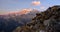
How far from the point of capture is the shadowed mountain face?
20.2ft

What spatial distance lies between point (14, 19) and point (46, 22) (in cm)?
146

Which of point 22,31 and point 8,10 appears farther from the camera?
point 8,10

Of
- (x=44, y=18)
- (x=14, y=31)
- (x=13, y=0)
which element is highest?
(x=13, y=0)

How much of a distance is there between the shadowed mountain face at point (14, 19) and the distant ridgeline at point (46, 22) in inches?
8.1

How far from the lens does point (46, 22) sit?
5633 mm

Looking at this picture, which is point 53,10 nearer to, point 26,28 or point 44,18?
point 44,18

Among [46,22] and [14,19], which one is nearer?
[46,22]

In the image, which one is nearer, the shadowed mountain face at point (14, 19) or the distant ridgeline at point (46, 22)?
the distant ridgeline at point (46, 22)

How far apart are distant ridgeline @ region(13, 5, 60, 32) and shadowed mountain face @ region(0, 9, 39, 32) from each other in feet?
0.68

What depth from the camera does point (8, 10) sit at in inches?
255

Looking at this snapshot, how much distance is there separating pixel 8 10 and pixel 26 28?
1221 mm

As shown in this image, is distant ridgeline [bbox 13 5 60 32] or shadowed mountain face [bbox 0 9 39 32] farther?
shadowed mountain face [bbox 0 9 39 32]

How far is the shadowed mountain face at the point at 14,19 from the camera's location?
616 cm

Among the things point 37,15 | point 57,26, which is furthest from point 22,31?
point 57,26
